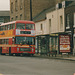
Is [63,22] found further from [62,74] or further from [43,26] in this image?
[62,74]

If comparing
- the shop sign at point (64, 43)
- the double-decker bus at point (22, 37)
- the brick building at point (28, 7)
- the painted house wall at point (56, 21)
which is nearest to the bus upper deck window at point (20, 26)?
the double-decker bus at point (22, 37)

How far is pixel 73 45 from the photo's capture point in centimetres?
4112

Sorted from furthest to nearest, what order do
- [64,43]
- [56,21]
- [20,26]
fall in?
[56,21]
[20,26]
[64,43]

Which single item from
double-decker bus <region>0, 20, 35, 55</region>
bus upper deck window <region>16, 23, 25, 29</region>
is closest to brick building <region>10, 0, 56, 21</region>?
double-decker bus <region>0, 20, 35, 55</region>

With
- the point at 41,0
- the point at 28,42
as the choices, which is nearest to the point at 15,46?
the point at 28,42

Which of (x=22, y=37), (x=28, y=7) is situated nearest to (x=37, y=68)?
(x=22, y=37)

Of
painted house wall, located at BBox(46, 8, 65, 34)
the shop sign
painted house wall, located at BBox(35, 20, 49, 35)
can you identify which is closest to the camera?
the shop sign

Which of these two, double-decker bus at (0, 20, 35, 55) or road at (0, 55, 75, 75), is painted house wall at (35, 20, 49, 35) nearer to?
double-decker bus at (0, 20, 35, 55)

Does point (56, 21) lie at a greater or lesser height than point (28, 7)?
lesser

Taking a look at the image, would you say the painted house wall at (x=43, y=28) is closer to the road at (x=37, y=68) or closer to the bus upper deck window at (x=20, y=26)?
the bus upper deck window at (x=20, y=26)

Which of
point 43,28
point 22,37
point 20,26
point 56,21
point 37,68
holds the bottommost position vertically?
point 37,68

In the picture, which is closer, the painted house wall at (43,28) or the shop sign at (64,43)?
the shop sign at (64,43)

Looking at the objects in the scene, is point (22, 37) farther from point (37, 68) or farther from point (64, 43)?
point (37, 68)

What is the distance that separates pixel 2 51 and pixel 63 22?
9.22 m
